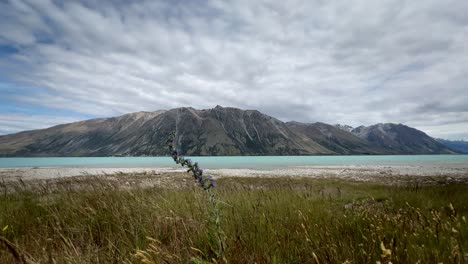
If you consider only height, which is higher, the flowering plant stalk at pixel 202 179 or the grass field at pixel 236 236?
the flowering plant stalk at pixel 202 179

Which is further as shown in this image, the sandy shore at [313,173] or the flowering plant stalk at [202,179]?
the sandy shore at [313,173]

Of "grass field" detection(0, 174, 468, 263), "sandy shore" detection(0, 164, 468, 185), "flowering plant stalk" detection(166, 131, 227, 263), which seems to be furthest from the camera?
"sandy shore" detection(0, 164, 468, 185)

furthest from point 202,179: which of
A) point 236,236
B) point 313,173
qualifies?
point 313,173

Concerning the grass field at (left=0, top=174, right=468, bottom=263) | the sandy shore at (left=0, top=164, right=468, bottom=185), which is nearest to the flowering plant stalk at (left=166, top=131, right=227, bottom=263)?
the grass field at (left=0, top=174, right=468, bottom=263)

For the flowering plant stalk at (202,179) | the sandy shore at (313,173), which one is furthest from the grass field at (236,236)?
the sandy shore at (313,173)

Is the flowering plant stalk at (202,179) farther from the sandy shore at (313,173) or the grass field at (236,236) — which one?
the sandy shore at (313,173)

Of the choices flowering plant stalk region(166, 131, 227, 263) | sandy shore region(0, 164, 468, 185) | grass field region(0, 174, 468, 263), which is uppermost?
flowering plant stalk region(166, 131, 227, 263)

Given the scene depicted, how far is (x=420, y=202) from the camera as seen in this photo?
9891 millimetres

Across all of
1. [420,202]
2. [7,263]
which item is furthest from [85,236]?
[420,202]

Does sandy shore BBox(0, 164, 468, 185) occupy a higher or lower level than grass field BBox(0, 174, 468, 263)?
lower

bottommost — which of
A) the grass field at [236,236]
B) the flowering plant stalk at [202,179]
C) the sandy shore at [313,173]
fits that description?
the sandy shore at [313,173]

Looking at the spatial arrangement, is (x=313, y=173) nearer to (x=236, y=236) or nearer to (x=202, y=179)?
(x=236, y=236)

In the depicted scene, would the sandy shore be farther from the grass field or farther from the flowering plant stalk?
the flowering plant stalk

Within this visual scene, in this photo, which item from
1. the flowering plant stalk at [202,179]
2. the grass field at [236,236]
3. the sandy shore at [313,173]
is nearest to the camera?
the grass field at [236,236]
